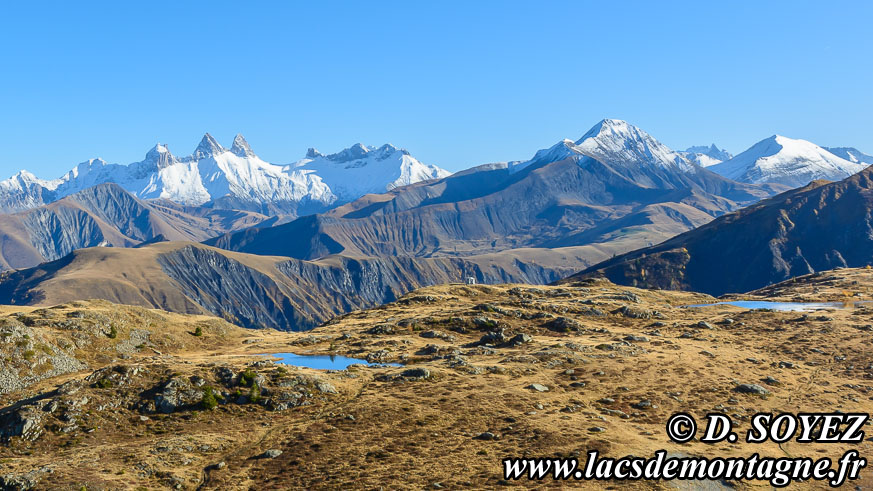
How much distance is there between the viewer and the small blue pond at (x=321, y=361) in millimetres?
81012

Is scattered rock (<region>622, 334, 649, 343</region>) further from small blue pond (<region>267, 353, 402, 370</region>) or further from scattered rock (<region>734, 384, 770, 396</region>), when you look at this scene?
small blue pond (<region>267, 353, 402, 370</region>)

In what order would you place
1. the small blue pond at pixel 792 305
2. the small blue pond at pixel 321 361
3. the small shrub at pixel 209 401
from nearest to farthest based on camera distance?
the small shrub at pixel 209 401 < the small blue pond at pixel 321 361 < the small blue pond at pixel 792 305

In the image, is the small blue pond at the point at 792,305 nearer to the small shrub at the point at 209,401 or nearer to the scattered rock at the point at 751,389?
the scattered rock at the point at 751,389

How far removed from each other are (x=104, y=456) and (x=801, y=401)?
6275 cm

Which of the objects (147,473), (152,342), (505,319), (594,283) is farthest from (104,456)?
(594,283)

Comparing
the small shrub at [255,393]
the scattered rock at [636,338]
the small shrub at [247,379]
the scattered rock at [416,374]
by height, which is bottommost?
the scattered rock at [636,338]

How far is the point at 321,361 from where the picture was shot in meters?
85.2

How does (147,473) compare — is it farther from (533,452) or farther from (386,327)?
(386,327)

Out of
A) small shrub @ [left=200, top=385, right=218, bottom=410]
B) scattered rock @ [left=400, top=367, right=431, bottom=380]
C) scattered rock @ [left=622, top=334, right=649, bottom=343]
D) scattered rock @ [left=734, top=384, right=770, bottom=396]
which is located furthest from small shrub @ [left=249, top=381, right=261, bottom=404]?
scattered rock @ [left=622, top=334, right=649, bottom=343]

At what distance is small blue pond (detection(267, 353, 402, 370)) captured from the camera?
8101cm

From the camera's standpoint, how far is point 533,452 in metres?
47.7

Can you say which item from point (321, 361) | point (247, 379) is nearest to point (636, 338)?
point (321, 361)

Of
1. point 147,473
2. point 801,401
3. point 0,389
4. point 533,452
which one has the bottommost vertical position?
point 801,401

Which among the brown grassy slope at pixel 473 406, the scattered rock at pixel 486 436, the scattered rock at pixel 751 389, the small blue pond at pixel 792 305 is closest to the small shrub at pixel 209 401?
the brown grassy slope at pixel 473 406
